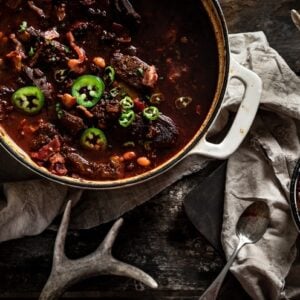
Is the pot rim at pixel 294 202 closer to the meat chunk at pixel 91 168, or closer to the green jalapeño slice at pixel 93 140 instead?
the meat chunk at pixel 91 168

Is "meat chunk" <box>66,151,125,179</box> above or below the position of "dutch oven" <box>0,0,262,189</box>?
below

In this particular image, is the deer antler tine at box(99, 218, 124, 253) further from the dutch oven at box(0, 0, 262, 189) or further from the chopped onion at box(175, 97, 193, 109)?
the chopped onion at box(175, 97, 193, 109)

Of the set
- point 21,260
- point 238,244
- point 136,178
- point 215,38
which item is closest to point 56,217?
point 21,260

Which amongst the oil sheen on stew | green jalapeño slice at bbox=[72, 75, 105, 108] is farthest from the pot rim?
green jalapeño slice at bbox=[72, 75, 105, 108]

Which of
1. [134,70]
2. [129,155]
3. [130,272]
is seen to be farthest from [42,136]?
[130,272]

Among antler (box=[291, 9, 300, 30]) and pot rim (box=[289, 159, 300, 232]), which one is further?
antler (box=[291, 9, 300, 30])
